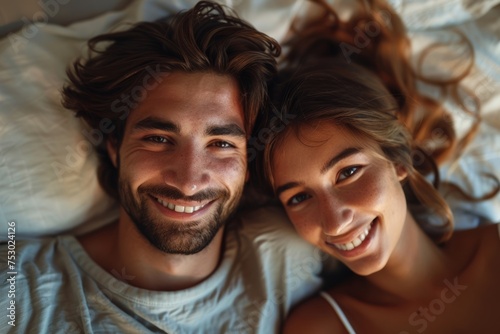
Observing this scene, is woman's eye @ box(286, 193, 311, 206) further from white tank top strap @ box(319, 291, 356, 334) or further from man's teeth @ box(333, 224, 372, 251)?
white tank top strap @ box(319, 291, 356, 334)

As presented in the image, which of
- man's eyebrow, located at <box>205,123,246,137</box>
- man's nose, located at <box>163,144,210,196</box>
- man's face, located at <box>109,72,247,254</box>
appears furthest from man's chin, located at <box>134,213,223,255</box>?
man's eyebrow, located at <box>205,123,246,137</box>

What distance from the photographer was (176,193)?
1.29 meters

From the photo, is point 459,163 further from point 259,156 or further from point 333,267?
point 259,156

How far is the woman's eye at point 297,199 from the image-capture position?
140cm

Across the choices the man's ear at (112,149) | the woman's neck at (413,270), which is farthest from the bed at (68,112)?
the woman's neck at (413,270)

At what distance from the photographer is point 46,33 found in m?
1.48

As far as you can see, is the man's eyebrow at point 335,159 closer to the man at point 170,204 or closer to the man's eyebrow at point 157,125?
the man at point 170,204

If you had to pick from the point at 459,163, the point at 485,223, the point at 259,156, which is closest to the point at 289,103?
the point at 259,156

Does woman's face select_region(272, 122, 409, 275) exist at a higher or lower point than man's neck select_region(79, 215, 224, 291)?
higher

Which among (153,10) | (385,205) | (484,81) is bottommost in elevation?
(385,205)

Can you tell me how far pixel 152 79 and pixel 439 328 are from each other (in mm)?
1038

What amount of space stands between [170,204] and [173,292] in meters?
0.26

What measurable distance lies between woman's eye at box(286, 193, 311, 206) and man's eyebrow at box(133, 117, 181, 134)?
371 millimetres

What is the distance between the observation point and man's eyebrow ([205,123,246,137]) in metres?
1.29
